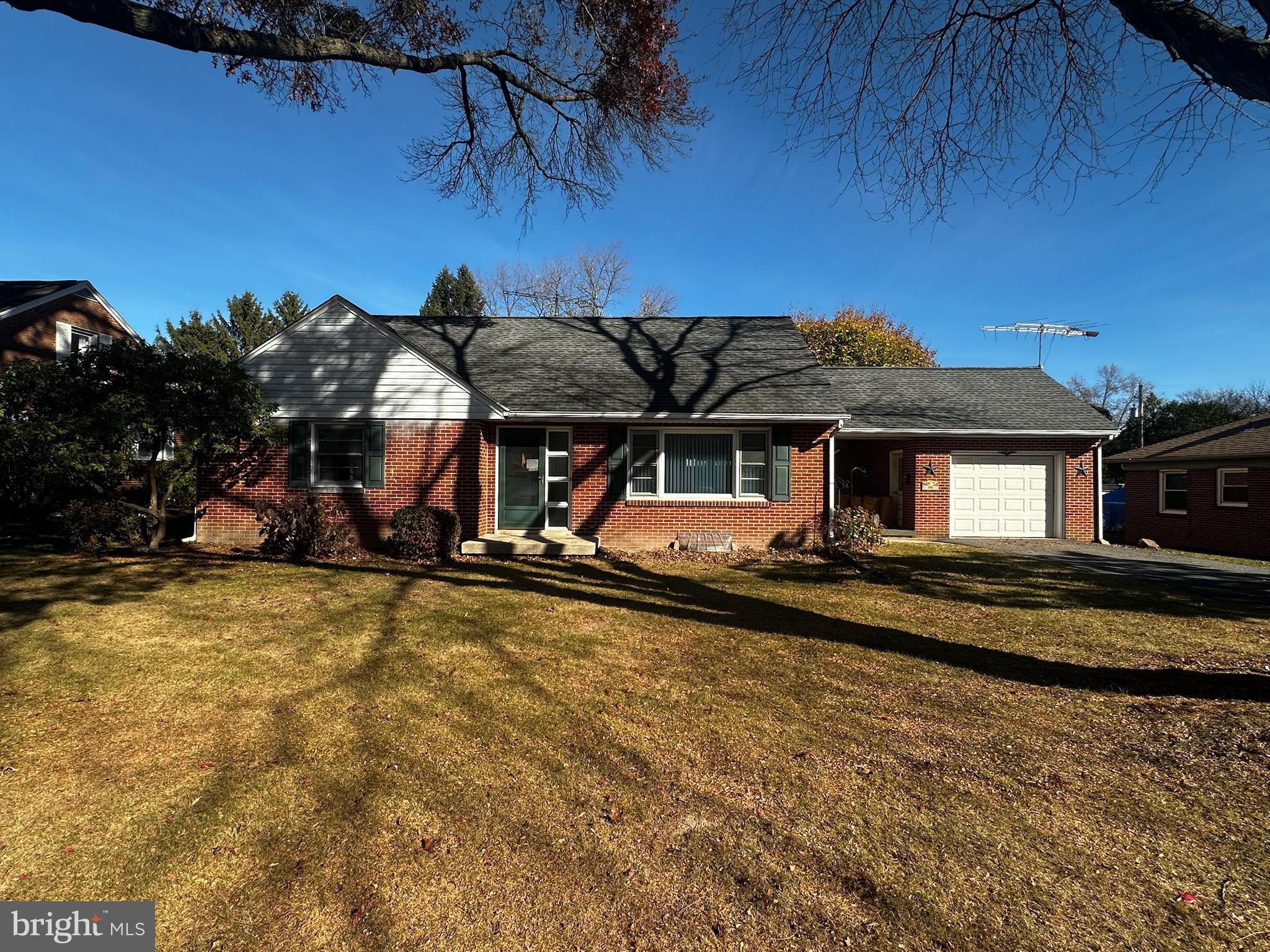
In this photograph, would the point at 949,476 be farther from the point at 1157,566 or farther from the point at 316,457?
the point at 316,457

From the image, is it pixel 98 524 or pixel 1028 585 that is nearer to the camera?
pixel 1028 585

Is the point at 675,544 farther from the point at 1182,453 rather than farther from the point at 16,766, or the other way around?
the point at 1182,453

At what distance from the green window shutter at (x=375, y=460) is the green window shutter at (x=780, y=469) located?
28.1 ft

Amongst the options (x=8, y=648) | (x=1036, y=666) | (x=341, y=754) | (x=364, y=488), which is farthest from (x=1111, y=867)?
(x=364, y=488)

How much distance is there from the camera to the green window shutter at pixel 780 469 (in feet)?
40.0

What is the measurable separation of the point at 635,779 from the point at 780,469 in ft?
31.5

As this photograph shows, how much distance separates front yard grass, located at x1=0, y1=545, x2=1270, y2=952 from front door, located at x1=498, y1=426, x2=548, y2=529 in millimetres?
5720

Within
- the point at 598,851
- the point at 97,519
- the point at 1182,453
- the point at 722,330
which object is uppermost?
the point at 722,330

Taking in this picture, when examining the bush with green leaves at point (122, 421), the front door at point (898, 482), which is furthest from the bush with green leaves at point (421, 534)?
the front door at point (898, 482)

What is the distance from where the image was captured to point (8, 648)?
17.6 feet

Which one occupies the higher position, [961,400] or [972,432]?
[961,400]

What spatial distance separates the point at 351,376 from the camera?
11.7 m

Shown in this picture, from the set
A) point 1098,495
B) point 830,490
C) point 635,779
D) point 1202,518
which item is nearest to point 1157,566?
point 1098,495

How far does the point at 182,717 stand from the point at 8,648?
2964 millimetres
